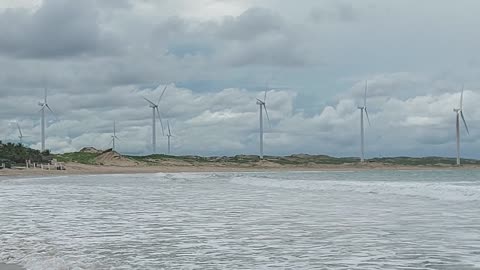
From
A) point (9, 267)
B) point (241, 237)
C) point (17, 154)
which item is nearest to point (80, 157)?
point (17, 154)

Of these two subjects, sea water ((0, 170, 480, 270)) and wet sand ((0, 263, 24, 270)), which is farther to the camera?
sea water ((0, 170, 480, 270))

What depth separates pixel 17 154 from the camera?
11488 cm

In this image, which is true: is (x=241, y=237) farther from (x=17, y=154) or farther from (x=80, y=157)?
(x=80, y=157)

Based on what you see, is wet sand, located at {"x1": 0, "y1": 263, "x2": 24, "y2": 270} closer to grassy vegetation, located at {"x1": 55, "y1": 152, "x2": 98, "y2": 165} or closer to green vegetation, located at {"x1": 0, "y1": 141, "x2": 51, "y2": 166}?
green vegetation, located at {"x1": 0, "y1": 141, "x2": 51, "y2": 166}

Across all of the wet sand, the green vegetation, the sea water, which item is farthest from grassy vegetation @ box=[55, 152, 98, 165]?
the wet sand

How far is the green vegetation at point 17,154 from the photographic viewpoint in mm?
112062

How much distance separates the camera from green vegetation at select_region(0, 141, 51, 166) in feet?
368

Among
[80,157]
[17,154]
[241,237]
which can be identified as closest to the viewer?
[241,237]

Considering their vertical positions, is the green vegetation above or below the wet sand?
above

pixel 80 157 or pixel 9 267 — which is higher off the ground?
pixel 80 157

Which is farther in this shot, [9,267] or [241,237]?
[241,237]

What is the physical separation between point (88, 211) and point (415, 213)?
39.8 feet

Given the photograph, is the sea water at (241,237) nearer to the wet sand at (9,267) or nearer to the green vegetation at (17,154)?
the wet sand at (9,267)

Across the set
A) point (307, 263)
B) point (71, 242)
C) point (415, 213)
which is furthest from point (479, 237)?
point (71, 242)
